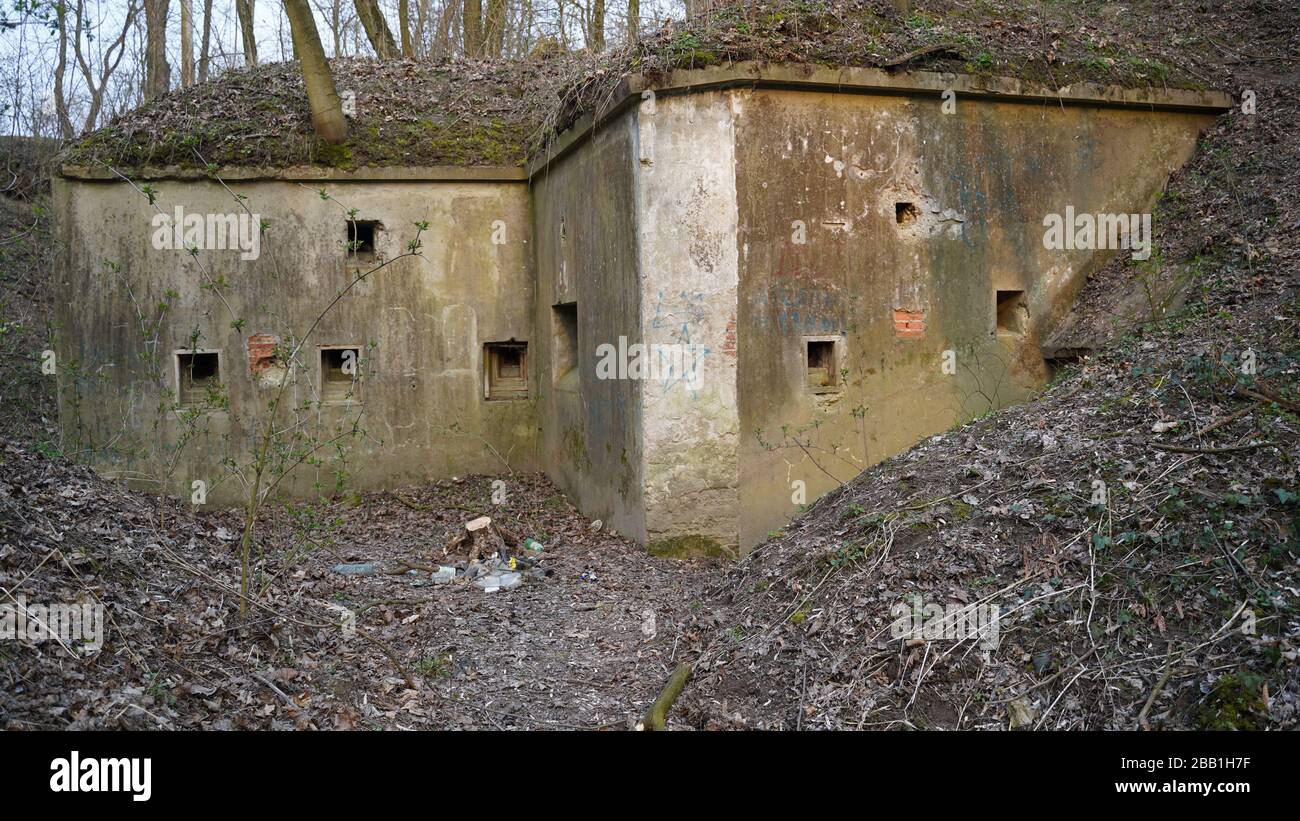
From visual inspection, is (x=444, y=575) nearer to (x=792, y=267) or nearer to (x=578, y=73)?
(x=792, y=267)

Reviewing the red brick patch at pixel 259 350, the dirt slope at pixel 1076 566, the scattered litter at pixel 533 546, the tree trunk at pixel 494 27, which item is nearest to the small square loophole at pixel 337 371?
the red brick patch at pixel 259 350

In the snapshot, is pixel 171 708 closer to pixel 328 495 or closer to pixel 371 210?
pixel 328 495

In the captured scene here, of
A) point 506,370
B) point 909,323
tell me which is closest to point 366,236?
point 506,370

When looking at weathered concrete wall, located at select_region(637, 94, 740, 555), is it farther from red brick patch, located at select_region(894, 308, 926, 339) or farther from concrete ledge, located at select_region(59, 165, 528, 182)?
concrete ledge, located at select_region(59, 165, 528, 182)

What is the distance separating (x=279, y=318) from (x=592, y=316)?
393 centimetres

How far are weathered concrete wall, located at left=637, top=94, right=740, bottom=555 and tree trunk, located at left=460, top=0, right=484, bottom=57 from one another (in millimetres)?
9471

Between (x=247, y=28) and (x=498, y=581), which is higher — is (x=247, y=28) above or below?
above

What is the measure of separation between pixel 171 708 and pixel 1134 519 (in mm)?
4608

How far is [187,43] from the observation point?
19.3 m

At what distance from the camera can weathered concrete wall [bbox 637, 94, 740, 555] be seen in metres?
7.81

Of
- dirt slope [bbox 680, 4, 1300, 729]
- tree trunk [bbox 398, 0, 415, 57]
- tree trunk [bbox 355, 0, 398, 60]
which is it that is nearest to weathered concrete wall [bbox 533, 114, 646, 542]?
dirt slope [bbox 680, 4, 1300, 729]

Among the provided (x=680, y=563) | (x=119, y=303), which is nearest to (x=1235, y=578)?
(x=680, y=563)

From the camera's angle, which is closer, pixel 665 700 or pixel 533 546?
pixel 665 700

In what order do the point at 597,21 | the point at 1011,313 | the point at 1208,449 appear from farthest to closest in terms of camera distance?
1. the point at 597,21
2. the point at 1011,313
3. the point at 1208,449
